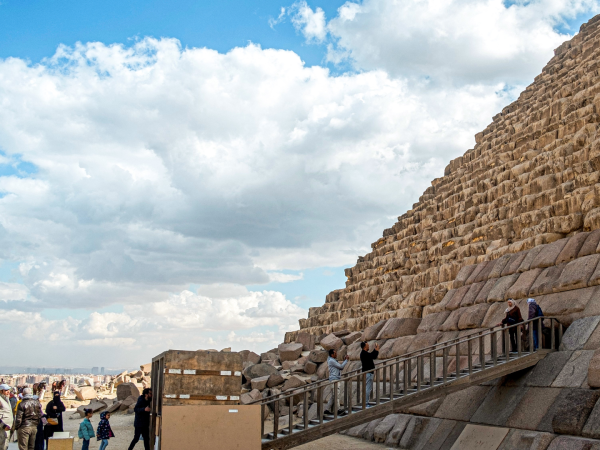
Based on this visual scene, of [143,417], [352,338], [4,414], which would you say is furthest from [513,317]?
[352,338]

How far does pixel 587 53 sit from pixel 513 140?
4.68 metres

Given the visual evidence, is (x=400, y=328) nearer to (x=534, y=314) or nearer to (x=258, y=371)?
(x=534, y=314)

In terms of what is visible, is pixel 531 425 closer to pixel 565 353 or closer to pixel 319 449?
pixel 565 353

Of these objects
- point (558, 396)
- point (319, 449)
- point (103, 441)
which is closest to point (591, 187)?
point (558, 396)

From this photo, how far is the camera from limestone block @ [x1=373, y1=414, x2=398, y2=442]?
1720cm

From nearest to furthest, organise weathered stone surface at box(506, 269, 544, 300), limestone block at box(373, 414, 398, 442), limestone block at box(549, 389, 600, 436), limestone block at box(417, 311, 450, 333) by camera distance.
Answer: limestone block at box(549, 389, 600, 436), weathered stone surface at box(506, 269, 544, 300), limestone block at box(373, 414, 398, 442), limestone block at box(417, 311, 450, 333)

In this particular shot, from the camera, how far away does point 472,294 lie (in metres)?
18.2

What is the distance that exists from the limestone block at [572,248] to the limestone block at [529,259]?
1.13m

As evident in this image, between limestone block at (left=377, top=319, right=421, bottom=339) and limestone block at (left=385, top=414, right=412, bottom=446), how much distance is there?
5.06m

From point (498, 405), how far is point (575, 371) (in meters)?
1.91

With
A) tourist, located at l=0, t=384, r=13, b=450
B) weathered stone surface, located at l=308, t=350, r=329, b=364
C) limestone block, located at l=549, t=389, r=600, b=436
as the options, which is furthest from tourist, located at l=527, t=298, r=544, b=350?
weathered stone surface, located at l=308, t=350, r=329, b=364

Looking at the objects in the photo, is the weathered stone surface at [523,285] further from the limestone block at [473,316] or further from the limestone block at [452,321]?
the limestone block at [452,321]

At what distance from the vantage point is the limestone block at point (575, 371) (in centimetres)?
1145

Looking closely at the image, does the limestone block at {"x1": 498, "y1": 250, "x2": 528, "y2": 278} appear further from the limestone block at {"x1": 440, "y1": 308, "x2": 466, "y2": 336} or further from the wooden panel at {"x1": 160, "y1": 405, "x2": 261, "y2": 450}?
the wooden panel at {"x1": 160, "y1": 405, "x2": 261, "y2": 450}
